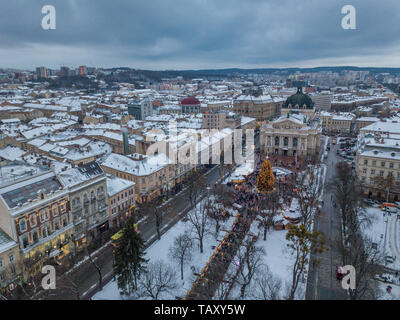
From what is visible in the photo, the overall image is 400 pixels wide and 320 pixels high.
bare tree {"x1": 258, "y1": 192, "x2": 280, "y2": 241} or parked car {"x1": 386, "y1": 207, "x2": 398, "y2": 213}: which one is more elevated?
bare tree {"x1": 258, "y1": 192, "x2": 280, "y2": 241}

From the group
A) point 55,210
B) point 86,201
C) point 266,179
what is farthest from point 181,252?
point 266,179

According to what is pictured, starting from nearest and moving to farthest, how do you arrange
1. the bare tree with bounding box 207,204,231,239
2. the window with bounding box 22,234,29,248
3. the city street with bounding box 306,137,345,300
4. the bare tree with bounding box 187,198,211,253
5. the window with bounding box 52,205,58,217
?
the city street with bounding box 306,137,345,300, the window with bounding box 22,234,29,248, the window with bounding box 52,205,58,217, the bare tree with bounding box 187,198,211,253, the bare tree with bounding box 207,204,231,239

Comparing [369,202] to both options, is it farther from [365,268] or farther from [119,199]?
[119,199]

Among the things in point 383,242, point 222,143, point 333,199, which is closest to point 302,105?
point 222,143

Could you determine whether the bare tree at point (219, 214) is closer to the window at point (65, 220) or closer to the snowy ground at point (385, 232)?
the snowy ground at point (385, 232)

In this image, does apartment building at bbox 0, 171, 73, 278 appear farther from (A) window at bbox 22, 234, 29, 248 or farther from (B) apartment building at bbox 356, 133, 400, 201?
(B) apartment building at bbox 356, 133, 400, 201

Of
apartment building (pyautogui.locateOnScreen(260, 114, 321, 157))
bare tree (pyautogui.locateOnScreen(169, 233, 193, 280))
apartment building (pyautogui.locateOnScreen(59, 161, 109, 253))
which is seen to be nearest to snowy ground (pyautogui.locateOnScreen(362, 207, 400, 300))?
bare tree (pyautogui.locateOnScreen(169, 233, 193, 280))

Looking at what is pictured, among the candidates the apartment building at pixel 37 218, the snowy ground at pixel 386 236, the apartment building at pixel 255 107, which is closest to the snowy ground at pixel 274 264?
the snowy ground at pixel 386 236
